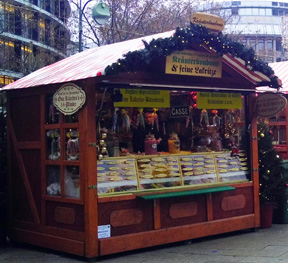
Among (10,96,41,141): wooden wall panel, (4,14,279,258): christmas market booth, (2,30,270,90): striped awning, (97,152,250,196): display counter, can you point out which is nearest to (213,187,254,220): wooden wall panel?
(4,14,279,258): christmas market booth

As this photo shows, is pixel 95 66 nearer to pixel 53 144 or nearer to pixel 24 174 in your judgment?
pixel 53 144

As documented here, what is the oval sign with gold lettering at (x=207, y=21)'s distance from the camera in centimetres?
791

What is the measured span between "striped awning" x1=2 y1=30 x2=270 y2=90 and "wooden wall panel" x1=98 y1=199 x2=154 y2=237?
6.21 feet

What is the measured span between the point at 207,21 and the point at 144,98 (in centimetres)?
156

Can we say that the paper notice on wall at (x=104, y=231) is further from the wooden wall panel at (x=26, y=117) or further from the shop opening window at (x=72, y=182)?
the wooden wall panel at (x=26, y=117)

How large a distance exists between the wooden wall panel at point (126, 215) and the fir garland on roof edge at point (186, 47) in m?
1.95

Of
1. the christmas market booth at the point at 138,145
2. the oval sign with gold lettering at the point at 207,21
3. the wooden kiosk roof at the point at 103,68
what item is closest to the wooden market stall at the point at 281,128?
the christmas market booth at the point at 138,145

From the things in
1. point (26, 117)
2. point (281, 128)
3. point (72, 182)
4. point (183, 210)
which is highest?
point (26, 117)

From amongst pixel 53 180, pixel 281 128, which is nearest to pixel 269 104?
pixel 281 128

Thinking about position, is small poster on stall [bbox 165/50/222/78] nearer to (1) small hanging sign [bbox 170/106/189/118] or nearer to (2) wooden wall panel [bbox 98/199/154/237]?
(1) small hanging sign [bbox 170/106/189/118]

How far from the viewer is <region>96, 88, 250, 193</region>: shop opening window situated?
7.92m

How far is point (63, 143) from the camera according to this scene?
7621mm

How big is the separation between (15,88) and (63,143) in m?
1.36

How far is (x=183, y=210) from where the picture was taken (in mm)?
8250
